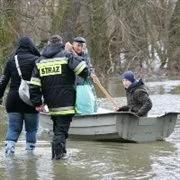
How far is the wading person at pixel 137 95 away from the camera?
466 inches

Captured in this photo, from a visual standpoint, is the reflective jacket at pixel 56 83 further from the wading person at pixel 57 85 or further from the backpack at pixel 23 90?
the backpack at pixel 23 90

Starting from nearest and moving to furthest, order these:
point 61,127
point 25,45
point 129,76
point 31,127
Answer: point 61,127 → point 25,45 → point 31,127 → point 129,76

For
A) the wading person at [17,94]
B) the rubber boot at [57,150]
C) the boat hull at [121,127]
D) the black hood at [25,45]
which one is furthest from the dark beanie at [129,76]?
the rubber boot at [57,150]

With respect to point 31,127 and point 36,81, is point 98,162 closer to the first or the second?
point 31,127

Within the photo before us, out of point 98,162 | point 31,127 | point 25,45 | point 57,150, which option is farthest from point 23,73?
point 98,162

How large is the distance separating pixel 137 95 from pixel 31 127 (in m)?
2.55

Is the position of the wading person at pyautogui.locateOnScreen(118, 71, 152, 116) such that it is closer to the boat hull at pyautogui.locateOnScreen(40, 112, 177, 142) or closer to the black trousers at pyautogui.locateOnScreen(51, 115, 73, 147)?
the boat hull at pyautogui.locateOnScreen(40, 112, 177, 142)

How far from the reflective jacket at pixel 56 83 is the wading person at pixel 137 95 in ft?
8.42

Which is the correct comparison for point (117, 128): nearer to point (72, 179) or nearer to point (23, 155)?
point (23, 155)

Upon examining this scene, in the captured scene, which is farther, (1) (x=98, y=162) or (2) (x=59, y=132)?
(1) (x=98, y=162)

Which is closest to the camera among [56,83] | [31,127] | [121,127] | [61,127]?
[56,83]

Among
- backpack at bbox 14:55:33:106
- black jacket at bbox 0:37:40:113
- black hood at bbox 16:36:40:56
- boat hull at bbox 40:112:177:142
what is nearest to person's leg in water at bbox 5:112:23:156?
black jacket at bbox 0:37:40:113

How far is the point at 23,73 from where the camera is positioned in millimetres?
9812

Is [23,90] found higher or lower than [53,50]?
lower
